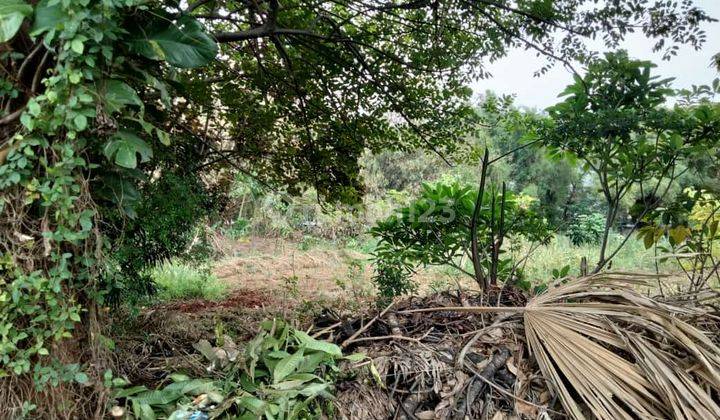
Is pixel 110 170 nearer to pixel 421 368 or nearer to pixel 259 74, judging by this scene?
pixel 421 368

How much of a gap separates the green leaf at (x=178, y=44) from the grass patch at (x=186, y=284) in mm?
3117

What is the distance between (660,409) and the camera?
1570mm

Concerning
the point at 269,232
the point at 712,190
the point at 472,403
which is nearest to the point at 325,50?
the point at 472,403

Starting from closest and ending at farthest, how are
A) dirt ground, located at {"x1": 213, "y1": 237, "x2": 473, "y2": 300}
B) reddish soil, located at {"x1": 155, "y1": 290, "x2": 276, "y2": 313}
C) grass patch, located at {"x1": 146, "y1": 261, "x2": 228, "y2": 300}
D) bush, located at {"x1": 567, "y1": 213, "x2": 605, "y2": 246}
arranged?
reddish soil, located at {"x1": 155, "y1": 290, "x2": 276, "y2": 313} → grass patch, located at {"x1": 146, "y1": 261, "x2": 228, "y2": 300} → dirt ground, located at {"x1": 213, "y1": 237, "x2": 473, "y2": 300} → bush, located at {"x1": 567, "y1": 213, "x2": 605, "y2": 246}

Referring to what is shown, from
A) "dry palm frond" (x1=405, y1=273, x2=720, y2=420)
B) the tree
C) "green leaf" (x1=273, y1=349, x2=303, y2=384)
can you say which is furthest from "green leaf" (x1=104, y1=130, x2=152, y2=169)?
the tree

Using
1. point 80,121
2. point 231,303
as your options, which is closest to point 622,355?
point 80,121

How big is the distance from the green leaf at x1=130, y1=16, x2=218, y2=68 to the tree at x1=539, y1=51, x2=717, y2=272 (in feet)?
6.68

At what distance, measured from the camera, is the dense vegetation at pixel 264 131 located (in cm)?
117

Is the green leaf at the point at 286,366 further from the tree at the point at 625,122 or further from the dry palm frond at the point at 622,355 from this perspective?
the tree at the point at 625,122

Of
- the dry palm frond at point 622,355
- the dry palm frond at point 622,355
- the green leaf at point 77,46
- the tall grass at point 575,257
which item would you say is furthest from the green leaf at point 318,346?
the tall grass at point 575,257

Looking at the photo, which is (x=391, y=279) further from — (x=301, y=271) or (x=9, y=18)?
(x=301, y=271)

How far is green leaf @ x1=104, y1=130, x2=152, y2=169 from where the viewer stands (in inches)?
46.9

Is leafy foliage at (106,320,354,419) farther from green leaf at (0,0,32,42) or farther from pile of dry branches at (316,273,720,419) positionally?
green leaf at (0,0,32,42)

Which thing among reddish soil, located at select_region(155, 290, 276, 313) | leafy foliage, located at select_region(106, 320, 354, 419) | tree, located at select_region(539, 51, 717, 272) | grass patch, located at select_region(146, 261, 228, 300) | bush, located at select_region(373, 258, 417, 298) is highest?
tree, located at select_region(539, 51, 717, 272)
